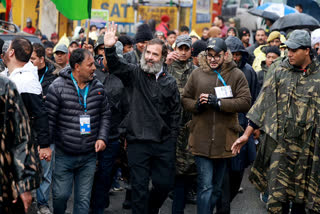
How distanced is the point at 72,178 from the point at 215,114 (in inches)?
68.1

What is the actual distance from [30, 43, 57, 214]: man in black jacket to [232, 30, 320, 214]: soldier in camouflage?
9.04 ft

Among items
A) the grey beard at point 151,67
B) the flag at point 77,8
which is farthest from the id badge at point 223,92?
the flag at point 77,8

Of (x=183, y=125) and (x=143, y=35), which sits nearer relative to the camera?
(x=183, y=125)

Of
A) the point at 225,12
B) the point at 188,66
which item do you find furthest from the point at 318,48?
the point at 225,12

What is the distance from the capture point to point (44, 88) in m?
7.64

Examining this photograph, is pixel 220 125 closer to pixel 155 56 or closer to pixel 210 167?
pixel 210 167

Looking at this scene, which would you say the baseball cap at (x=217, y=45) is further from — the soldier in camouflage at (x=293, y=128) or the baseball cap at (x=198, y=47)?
the baseball cap at (x=198, y=47)

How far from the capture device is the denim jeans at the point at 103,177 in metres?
7.01

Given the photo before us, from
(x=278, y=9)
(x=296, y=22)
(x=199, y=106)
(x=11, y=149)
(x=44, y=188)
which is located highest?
(x=278, y=9)

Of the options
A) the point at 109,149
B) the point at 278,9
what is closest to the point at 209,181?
the point at 109,149

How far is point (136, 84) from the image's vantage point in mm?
6504

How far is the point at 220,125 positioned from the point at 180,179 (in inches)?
43.6

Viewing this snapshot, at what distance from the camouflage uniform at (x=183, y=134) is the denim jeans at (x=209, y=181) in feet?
2.05

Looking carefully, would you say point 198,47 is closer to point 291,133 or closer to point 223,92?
point 223,92
